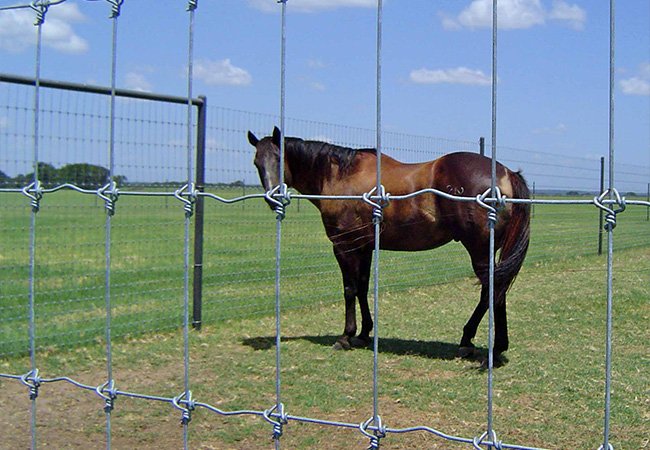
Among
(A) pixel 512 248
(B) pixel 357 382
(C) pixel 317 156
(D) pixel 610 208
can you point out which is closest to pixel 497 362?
(B) pixel 357 382

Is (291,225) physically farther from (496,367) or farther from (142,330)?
(496,367)

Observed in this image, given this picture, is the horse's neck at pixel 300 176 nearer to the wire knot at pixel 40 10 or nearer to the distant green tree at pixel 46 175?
the distant green tree at pixel 46 175

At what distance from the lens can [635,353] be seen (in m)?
5.72

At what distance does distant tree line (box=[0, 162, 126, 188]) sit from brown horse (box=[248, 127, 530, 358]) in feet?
4.55

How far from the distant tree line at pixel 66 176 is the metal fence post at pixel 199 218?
0.90m

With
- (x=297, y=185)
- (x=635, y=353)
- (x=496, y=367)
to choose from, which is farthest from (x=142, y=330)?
(x=635, y=353)

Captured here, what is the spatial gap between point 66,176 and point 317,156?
1900 mm

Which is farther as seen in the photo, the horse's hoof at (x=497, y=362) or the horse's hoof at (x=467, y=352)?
the horse's hoof at (x=467, y=352)

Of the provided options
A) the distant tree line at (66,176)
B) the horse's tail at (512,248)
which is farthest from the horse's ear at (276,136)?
the horse's tail at (512,248)

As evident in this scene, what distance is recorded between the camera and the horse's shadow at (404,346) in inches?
223

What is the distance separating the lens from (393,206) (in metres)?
5.66

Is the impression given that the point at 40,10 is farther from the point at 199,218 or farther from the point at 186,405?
the point at 199,218

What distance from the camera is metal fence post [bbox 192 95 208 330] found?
6613 mm

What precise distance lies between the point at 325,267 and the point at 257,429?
510 centimetres
